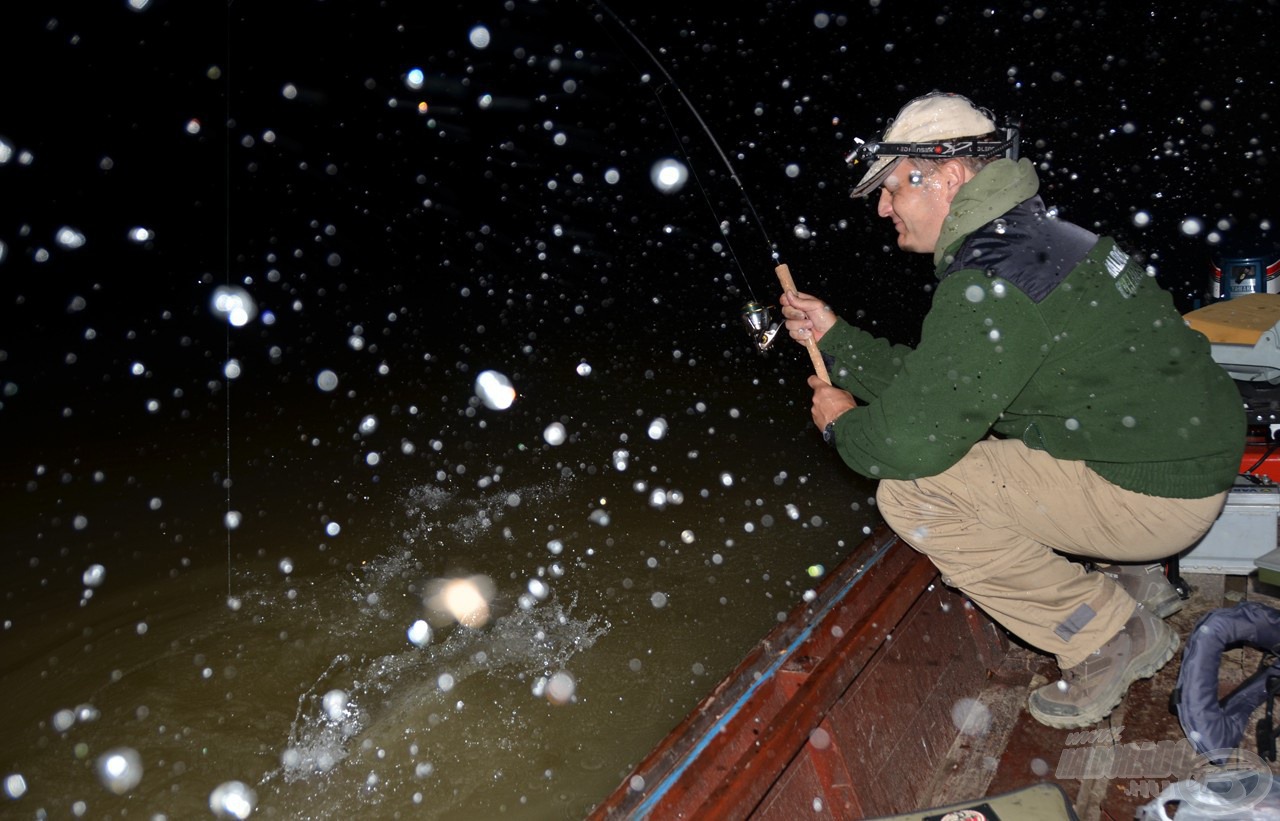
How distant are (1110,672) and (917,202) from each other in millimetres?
1539

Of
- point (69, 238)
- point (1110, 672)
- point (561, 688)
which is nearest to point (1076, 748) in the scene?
point (1110, 672)

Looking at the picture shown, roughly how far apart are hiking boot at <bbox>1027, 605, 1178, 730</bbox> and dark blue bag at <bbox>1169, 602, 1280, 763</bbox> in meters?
0.22

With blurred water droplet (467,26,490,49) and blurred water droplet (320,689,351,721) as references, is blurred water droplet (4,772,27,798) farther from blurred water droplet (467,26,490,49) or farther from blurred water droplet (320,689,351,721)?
blurred water droplet (467,26,490,49)

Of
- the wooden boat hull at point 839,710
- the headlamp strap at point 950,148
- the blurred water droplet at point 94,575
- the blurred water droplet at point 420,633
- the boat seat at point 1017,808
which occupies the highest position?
the headlamp strap at point 950,148

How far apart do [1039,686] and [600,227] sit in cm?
2920

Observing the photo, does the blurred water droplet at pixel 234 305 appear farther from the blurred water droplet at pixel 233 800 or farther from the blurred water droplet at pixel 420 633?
the blurred water droplet at pixel 233 800

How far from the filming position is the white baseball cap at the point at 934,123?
7.79 feet

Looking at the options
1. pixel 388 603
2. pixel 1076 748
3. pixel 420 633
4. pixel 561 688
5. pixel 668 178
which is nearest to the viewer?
pixel 1076 748

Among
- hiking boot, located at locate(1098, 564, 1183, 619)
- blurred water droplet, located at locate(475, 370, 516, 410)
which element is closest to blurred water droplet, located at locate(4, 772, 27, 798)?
hiking boot, located at locate(1098, 564, 1183, 619)

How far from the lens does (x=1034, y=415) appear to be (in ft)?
8.04

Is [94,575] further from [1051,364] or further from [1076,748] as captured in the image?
[1051,364]

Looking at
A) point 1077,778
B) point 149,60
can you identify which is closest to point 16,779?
point 1077,778

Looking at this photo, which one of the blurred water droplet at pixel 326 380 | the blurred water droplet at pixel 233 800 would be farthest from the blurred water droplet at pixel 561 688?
the blurred water droplet at pixel 326 380

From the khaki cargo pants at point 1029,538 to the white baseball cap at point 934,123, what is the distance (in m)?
0.95
